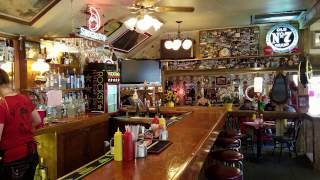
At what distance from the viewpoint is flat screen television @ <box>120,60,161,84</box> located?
28.8ft

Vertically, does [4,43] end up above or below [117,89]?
above

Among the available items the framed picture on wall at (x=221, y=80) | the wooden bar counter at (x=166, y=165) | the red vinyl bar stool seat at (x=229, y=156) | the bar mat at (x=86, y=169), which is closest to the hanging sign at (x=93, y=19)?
the red vinyl bar stool seat at (x=229, y=156)

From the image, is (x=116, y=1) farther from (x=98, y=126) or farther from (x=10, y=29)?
(x=98, y=126)

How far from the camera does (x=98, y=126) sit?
609 centimetres

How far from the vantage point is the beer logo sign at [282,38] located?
8.25 metres

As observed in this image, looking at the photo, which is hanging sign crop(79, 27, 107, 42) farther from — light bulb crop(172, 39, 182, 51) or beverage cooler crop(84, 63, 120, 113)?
light bulb crop(172, 39, 182, 51)

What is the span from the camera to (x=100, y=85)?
6727 millimetres

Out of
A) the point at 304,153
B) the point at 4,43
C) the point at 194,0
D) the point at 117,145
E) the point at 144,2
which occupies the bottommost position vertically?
the point at 304,153

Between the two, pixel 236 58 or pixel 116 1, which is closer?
Answer: pixel 116 1

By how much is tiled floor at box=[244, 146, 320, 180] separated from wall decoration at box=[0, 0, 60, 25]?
172 inches

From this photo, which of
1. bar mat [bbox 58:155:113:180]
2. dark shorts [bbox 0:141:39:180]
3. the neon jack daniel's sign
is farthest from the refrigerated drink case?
bar mat [bbox 58:155:113:180]

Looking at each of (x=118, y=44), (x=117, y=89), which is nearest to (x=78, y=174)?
(x=117, y=89)

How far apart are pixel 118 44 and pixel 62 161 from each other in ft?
13.8

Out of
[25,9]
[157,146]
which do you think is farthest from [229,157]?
[25,9]
